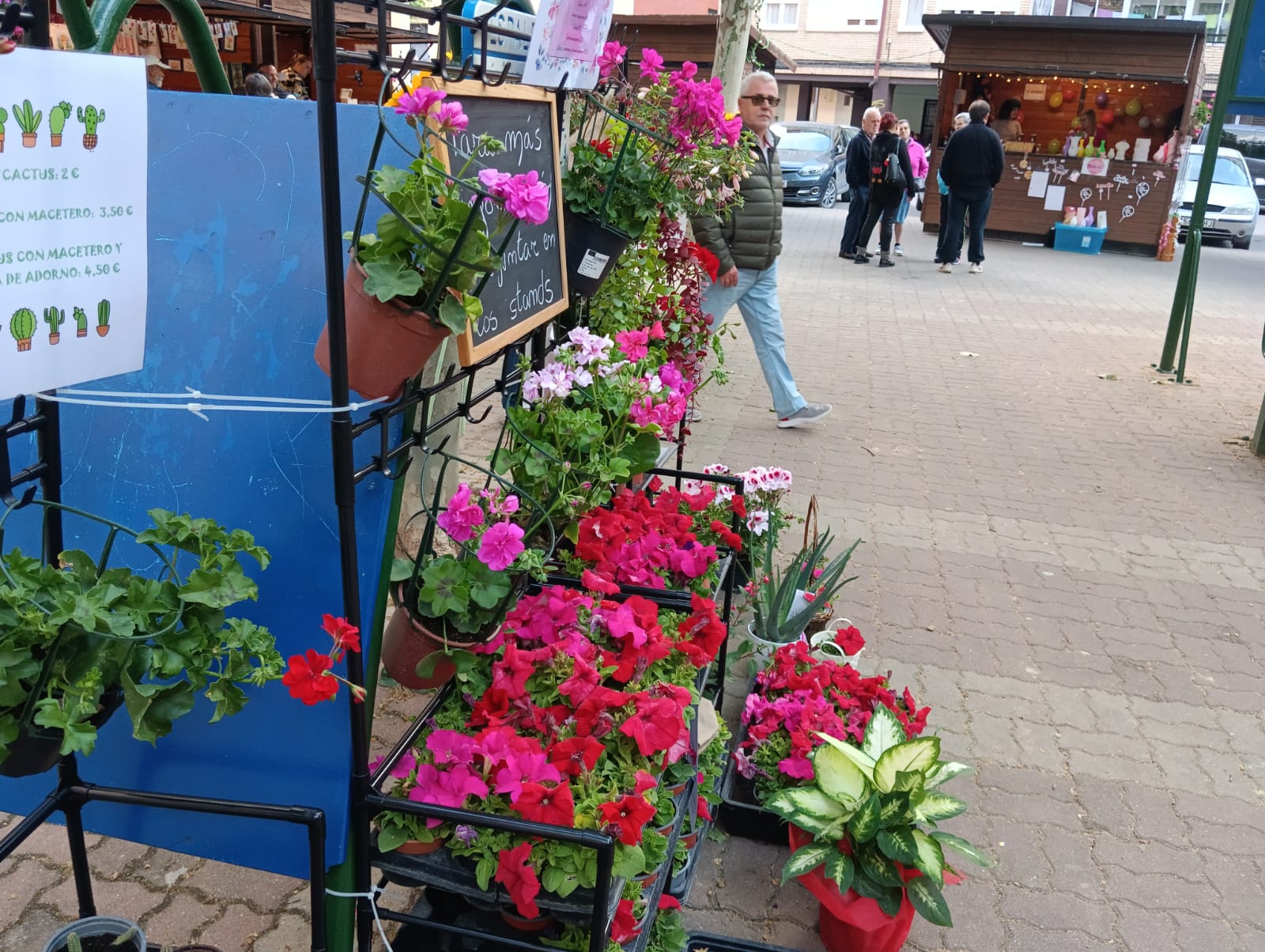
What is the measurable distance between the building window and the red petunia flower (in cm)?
3920

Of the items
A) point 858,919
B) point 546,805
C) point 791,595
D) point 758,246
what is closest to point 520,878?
point 546,805

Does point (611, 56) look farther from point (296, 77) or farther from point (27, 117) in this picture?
point (296, 77)

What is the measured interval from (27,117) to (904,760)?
203cm

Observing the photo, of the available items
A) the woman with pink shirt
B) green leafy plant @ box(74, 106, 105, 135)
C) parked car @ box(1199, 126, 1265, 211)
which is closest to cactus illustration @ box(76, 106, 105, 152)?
green leafy plant @ box(74, 106, 105, 135)

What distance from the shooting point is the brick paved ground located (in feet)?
8.37

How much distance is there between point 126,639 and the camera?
138 cm

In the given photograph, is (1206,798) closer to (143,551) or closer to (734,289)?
(143,551)

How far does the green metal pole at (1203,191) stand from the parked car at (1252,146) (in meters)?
15.8

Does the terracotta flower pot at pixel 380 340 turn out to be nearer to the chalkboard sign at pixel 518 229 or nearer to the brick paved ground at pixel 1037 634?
the chalkboard sign at pixel 518 229

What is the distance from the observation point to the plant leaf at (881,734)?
7.91 ft

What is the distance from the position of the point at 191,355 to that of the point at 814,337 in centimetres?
811

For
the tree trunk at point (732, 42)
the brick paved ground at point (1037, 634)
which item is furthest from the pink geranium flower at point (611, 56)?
the tree trunk at point (732, 42)

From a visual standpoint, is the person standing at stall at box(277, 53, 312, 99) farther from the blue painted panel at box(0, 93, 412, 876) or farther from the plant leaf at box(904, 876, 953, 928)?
the plant leaf at box(904, 876, 953, 928)

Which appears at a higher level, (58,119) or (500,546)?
(58,119)
